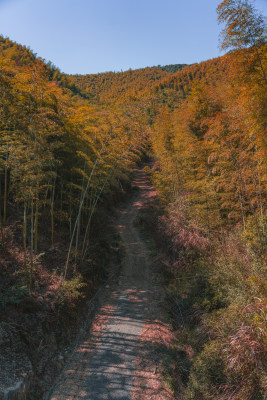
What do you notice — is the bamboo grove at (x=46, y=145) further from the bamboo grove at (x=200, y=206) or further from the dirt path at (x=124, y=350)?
the dirt path at (x=124, y=350)

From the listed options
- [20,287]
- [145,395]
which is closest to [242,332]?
[145,395]

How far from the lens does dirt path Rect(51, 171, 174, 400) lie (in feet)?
12.8

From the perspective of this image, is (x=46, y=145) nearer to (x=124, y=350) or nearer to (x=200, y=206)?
(x=124, y=350)

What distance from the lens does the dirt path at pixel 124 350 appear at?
3.89 m

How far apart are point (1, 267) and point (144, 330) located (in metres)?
4.18

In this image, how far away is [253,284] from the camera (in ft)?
13.5

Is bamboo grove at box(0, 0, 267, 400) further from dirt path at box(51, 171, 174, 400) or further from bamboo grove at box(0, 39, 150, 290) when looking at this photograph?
dirt path at box(51, 171, 174, 400)

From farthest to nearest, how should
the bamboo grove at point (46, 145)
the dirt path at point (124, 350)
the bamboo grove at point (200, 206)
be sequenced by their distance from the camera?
1. the bamboo grove at point (46, 145)
2. the dirt path at point (124, 350)
3. the bamboo grove at point (200, 206)

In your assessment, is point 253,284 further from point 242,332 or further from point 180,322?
point 180,322

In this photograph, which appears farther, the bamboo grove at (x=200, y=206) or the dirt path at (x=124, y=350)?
the dirt path at (x=124, y=350)

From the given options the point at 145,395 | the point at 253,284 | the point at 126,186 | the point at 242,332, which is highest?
the point at 126,186

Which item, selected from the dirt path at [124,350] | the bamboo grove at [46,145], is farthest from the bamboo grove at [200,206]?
the dirt path at [124,350]

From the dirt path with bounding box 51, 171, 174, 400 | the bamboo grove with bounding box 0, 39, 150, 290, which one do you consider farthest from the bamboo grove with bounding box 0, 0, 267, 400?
the dirt path with bounding box 51, 171, 174, 400

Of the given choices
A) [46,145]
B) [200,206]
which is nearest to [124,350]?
[200,206]
